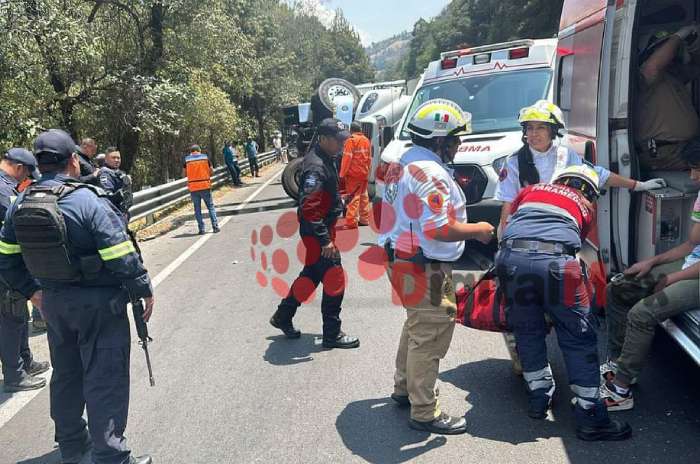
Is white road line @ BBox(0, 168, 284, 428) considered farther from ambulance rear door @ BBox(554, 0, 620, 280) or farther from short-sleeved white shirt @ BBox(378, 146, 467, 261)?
ambulance rear door @ BBox(554, 0, 620, 280)

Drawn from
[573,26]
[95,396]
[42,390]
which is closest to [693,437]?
[95,396]

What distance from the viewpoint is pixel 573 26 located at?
5.56m

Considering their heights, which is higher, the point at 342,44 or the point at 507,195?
the point at 342,44

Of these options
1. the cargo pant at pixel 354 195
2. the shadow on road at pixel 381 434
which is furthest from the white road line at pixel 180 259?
the shadow on road at pixel 381 434

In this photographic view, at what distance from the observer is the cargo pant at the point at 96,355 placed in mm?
3271

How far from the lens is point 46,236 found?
3074mm

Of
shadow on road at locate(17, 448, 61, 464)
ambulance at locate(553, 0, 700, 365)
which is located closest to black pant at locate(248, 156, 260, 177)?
ambulance at locate(553, 0, 700, 365)

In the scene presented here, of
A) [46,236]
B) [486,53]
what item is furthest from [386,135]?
[46,236]

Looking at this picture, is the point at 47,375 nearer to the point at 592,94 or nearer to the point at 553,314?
the point at 553,314

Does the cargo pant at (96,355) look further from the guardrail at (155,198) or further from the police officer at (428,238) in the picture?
the guardrail at (155,198)

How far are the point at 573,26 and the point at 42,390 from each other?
213 inches

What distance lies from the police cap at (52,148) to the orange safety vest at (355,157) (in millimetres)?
6953

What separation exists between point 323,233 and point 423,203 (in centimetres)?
168

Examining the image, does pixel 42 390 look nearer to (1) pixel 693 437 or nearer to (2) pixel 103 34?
(1) pixel 693 437
